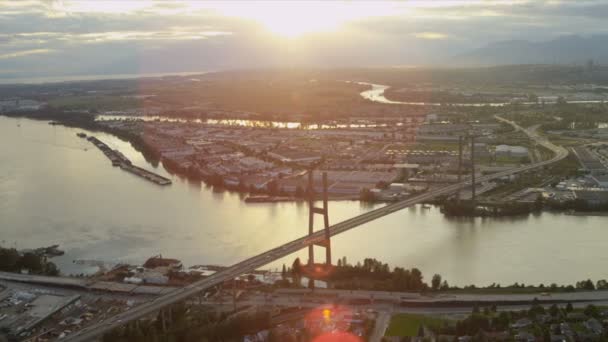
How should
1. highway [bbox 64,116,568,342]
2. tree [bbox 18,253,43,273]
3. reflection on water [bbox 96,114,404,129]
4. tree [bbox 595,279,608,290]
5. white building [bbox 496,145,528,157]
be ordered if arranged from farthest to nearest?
reflection on water [bbox 96,114,404,129], white building [bbox 496,145,528,157], tree [bbox 18,253,43,273], tree [bbox 595,279,608,290], highway [bbox 64,116,568,342]

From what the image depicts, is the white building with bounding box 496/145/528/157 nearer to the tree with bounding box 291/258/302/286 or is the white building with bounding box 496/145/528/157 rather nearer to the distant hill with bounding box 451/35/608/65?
the tree with bounding box 291/258/302/286

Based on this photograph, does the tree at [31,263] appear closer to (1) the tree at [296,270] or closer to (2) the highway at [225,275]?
(2) the highway at [225,275]

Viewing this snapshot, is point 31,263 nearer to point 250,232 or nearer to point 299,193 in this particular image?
point 250,232

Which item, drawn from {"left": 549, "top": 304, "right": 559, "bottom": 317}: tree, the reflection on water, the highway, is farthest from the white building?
{"left": 549, "top": 304, "right": 559, "bottom": 317}: tree

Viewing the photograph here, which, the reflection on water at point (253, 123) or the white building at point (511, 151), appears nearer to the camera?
the white building at point (511, 151)

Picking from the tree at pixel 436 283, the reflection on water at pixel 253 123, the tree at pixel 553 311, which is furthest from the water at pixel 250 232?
the reflection on water at pixel 253 123
